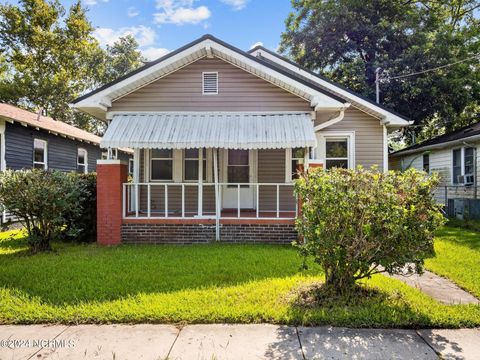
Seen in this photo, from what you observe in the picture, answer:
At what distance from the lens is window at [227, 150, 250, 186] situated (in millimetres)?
10453

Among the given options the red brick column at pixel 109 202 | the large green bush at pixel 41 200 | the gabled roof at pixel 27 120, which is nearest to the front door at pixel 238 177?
the red brick column at pixel 109 202

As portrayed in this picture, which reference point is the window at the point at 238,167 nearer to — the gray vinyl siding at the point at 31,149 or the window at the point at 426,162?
the gray vinyl siding at the point at 31,149

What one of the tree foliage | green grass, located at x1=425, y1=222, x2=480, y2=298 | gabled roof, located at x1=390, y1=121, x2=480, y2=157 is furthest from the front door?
the tree foliage

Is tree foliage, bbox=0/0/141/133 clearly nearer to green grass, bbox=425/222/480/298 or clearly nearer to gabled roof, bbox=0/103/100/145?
gabled roof, bbox=0/103/100/145

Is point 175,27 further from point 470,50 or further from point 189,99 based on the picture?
point 470,50

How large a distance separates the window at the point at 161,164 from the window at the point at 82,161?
9018 mm

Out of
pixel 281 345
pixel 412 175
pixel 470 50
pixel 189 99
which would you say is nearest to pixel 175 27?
pixel 189 99

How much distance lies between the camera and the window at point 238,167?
1045 cm

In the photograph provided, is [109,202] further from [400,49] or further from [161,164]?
[400,49]

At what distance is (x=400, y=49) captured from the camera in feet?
67.7

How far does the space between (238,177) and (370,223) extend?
6435mm

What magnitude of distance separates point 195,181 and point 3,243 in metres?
5.42

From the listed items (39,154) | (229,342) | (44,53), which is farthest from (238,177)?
(44,53)

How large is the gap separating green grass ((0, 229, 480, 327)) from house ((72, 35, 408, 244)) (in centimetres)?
157
